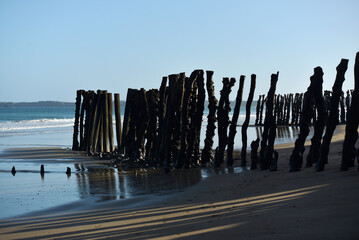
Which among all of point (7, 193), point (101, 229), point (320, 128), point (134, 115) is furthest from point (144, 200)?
point (134, 115)

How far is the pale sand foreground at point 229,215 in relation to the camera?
204 inches

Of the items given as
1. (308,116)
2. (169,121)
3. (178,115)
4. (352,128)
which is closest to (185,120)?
(178,115)

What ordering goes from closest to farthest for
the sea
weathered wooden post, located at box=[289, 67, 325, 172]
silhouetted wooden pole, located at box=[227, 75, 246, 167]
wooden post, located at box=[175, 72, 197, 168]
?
the sea → weathered wooden post, located at box=[289, 67, 325, 172] → silhouetted wooden pole, located at box=[227, 75, 246, 167] → wooden post, located at box=[175, 72, 197, 168]

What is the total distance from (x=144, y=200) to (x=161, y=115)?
5.60 m

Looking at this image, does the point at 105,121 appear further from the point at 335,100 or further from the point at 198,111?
the point at 335,100

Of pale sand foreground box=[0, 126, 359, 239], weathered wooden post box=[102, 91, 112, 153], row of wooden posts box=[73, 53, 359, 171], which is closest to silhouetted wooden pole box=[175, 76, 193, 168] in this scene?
row of wooden posts box=[73, 53, 359, 171]

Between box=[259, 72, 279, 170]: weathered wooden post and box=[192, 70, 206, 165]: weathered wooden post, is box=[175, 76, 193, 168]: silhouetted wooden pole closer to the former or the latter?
box=[192, 70, 206, 165]: weathered wooden post

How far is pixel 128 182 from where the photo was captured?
10375 mm

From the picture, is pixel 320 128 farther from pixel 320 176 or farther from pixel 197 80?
pixel 197 80

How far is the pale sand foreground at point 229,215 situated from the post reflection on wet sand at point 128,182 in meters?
0.79

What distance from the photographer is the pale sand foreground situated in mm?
5190

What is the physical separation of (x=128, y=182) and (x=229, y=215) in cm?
455

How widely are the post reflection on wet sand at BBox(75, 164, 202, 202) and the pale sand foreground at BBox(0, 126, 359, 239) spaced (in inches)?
31.2

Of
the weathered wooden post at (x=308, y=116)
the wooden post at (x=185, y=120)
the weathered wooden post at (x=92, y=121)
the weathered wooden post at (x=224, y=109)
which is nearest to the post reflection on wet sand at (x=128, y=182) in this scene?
the wooden post at (x=185, y=120)
